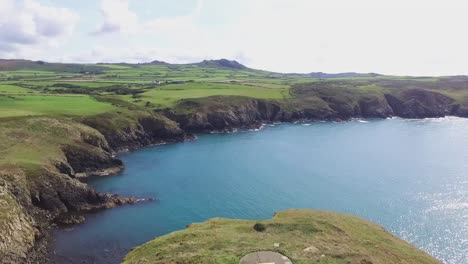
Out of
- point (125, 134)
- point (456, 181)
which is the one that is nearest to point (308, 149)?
point (456, 181)

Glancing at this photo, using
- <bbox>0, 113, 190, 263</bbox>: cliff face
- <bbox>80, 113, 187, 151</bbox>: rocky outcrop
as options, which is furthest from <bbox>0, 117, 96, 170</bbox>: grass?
<bbox>80, 113, 187, 151</bbox>: rocky outcrop

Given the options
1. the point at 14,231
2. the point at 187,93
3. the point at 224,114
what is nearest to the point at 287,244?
the point at 14,231

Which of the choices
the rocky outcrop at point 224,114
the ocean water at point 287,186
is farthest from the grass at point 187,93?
the ocean water at point 287,186

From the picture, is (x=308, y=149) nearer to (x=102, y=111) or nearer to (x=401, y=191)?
(x=401, y=191)

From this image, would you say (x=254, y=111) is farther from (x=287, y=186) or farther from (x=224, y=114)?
(x=287, y=186)

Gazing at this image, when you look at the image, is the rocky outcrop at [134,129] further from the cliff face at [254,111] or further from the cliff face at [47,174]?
the cliff face at [254,111]
